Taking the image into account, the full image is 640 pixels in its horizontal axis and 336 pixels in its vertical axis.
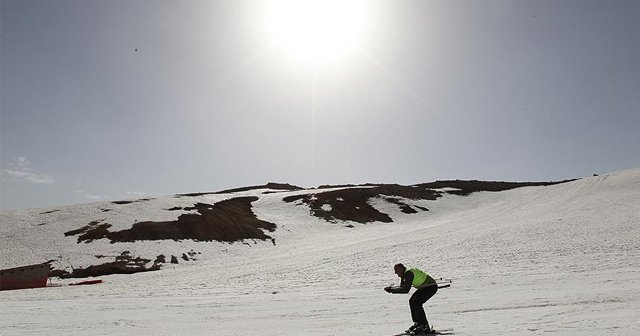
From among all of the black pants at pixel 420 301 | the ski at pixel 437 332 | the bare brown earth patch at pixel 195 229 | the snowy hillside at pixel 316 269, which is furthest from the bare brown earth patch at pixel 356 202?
the black pants at pixel 420 301

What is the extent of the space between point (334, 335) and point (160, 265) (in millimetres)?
28290

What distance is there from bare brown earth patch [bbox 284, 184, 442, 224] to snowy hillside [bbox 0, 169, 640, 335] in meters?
0.77

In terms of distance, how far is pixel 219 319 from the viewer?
14.4 metres

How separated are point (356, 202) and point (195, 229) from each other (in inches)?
1115

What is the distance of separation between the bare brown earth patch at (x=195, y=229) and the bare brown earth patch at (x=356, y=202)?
11153 mm

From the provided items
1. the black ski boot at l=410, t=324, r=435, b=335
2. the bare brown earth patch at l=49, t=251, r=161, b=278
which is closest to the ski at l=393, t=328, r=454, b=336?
the black ski boot at l=410, t=324, r=435, b=335

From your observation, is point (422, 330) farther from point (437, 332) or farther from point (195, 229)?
point (195, 229)

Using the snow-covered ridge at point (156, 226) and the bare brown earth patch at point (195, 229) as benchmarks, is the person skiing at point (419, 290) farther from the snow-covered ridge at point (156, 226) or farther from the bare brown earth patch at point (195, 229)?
the bare brown earth patch at point (195, 229)

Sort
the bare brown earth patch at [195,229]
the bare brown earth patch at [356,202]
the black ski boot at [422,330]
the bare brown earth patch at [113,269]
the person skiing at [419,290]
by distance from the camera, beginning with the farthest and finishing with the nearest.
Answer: the bare brown earth patch at [356,202], the bare brown earth patch at [195,229], the bare brown earth patch at [113,269], the black ski boot at [422,330], the person skiing at [419,290]

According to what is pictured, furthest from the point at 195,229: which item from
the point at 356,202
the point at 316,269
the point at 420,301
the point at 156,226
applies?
the point at 420,301

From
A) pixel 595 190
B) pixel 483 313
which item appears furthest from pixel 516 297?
pixel 595 190

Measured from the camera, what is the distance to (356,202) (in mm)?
67062

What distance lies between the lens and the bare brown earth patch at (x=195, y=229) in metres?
43.0

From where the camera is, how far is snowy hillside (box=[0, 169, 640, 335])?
41.7 ft
